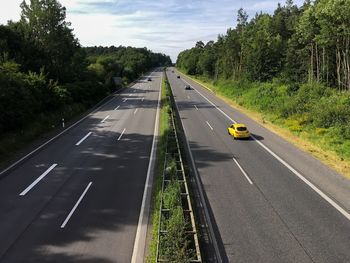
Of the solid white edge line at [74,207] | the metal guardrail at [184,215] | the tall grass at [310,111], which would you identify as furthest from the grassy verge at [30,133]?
the tall grass at [310,111]

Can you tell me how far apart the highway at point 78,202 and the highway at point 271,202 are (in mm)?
3290

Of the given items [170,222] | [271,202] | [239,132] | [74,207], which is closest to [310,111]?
[239,132]

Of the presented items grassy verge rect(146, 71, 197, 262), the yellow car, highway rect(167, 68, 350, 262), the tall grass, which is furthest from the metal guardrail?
the tall grass

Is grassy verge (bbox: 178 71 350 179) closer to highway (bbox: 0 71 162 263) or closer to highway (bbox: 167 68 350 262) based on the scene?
highway (bbox: 167 68 350 262)

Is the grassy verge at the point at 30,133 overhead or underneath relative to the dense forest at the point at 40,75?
underneath

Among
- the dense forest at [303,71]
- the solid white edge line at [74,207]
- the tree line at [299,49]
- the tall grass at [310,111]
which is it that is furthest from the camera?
the tree line at [299,49]

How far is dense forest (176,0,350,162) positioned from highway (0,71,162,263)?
14.8 m

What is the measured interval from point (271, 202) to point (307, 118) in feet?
66.5

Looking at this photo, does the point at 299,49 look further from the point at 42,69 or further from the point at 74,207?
the point at 74,207

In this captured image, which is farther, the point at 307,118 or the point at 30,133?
the point at 307,118

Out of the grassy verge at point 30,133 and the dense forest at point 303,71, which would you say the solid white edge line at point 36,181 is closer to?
the grassy verge at point 30,133

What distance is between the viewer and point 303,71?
219ft

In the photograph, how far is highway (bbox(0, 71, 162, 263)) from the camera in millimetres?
13109

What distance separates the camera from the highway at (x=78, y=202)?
43.0 feet
